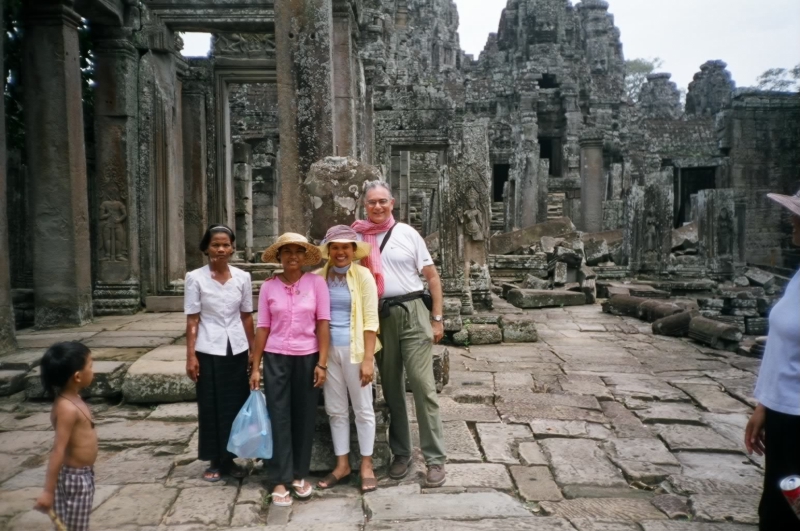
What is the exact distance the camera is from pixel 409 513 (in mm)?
3545

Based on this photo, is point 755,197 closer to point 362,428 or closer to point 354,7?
point 354,7

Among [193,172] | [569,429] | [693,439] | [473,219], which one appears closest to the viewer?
[693,439]

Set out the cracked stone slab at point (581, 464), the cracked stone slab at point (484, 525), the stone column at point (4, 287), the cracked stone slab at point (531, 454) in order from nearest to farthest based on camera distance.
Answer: the cracked stone slab at point (484, 525) → the cracked stone slab at point (581, 464) → the cracked stone slab at point (531, 454) → the stone column at point (4, 287)

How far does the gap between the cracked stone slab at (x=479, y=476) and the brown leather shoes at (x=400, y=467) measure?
26 centimetres

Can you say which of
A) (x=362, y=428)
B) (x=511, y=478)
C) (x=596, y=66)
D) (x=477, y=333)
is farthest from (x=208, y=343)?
(x=596, y=66)

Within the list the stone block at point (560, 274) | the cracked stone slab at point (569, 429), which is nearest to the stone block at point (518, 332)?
the cracked stone slab at point (569, 429)

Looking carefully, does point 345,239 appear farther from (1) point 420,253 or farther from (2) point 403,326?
(2) point 403,326

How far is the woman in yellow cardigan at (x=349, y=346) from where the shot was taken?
3805mm

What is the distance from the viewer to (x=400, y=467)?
4.04 metres

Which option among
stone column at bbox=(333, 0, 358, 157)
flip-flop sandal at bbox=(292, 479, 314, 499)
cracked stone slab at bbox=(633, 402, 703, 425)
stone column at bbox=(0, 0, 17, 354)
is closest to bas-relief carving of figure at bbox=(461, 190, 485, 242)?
stone column at bbox=(333, 0, 358, 157)

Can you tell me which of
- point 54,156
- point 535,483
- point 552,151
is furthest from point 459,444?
point 552,151

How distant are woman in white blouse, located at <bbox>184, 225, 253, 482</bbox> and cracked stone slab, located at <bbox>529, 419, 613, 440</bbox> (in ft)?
7.35

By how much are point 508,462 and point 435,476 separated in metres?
0.69

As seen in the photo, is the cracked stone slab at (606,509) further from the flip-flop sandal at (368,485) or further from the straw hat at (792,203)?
the straw hat at (792,203)
